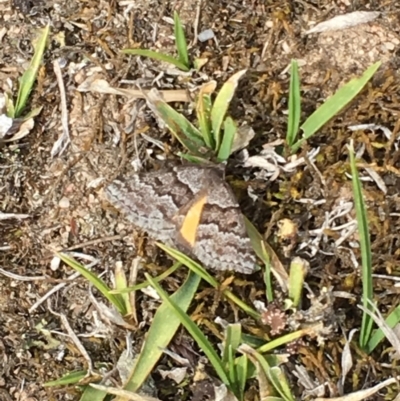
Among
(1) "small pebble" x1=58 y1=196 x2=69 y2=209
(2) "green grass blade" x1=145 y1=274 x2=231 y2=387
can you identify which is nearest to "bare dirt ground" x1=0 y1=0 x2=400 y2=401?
(1) "small pebble" x1=58 y1=196 x2=69 y2=209

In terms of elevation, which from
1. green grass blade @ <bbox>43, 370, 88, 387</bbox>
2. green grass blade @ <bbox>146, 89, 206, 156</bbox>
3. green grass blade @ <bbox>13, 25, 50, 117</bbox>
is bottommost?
green grass blade @ <bbox>43, 370, 88, 387</bbox>

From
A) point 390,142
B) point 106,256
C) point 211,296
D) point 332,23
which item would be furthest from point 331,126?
point 106,256

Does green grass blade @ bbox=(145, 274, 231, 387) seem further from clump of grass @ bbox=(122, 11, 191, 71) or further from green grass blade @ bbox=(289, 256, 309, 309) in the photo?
clump of grass @ bbox=(122, 11, 191, 71)

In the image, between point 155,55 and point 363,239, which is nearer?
point 363,239

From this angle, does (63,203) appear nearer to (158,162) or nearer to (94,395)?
(158,162)

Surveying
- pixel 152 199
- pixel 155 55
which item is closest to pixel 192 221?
pixel 152 199

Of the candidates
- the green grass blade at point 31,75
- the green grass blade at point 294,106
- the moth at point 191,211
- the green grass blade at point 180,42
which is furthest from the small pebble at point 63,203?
the green grass blade at point 294,106
